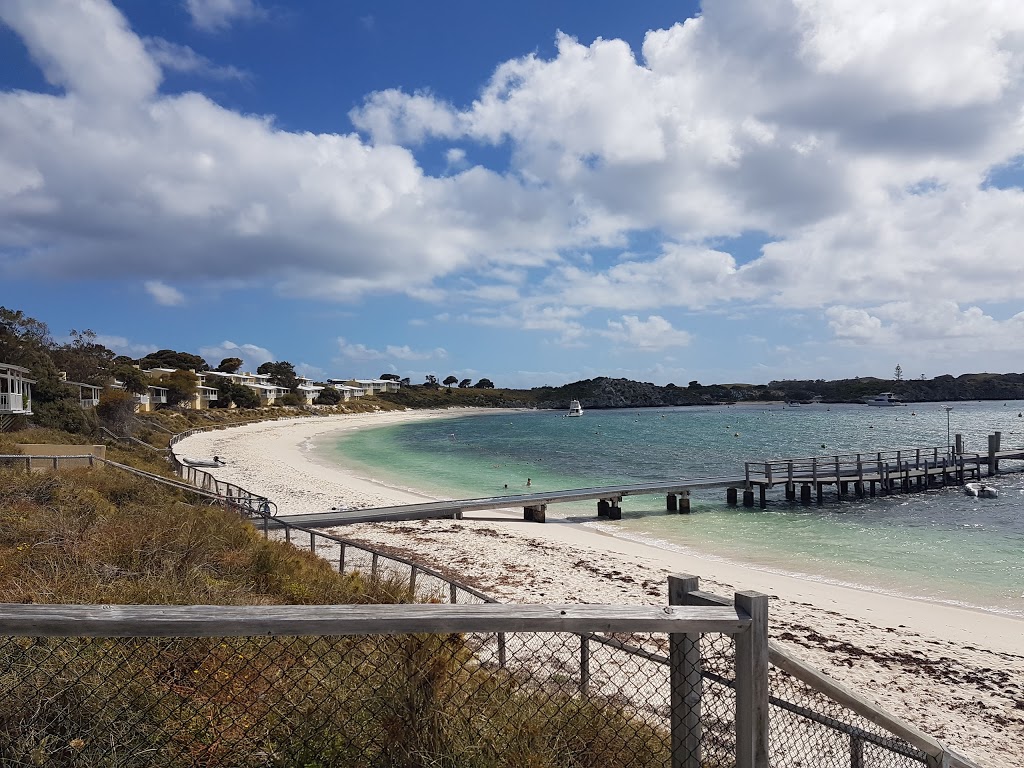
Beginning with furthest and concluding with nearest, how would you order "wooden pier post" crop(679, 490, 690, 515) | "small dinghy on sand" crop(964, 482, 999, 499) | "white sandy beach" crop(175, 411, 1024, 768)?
"small dinghy on sand" crop(964, 482, 999, 499) → "wooden pier post" crop(679, 490, 690, 515) → "white sandy beach" crop(175, 411, 1024, 768)

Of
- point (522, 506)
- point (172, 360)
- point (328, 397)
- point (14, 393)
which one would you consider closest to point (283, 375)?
point (328, 397)

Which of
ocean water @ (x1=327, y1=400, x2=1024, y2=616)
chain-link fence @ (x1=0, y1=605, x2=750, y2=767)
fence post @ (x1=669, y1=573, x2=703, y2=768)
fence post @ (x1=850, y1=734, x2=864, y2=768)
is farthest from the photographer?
ocean water @ (x1=327, y1=400, x2=1024, y2=616)

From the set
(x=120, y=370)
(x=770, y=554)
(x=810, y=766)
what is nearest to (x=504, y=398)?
(x=120, y=370)

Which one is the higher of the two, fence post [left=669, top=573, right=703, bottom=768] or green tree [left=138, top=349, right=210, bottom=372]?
green tree [left=138, top=349, right=210, bottom=372]

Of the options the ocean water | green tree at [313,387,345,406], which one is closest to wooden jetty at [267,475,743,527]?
the ocean water

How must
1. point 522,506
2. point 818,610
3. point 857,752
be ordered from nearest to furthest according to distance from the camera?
point 857,752 → point 818,610 → point 522,506

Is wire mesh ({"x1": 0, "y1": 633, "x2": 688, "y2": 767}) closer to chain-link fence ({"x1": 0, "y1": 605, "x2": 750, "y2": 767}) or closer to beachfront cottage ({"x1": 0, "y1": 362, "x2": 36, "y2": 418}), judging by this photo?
chain-link fence ({"x1": 0, "y1": 605, "x2": 750, "y2": 767})

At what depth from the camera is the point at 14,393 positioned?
33062 mm

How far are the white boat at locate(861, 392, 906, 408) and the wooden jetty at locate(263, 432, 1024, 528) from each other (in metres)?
149

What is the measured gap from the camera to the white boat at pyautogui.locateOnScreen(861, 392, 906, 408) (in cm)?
17275

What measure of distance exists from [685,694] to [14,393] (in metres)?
39.8

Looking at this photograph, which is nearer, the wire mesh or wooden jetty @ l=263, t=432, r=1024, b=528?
the wire mesh

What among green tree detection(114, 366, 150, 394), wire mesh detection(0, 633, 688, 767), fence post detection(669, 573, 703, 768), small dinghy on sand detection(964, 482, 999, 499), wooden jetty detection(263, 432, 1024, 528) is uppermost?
green tree detection(114, 366, 150, 394)

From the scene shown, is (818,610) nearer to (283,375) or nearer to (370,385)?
(283,375)
